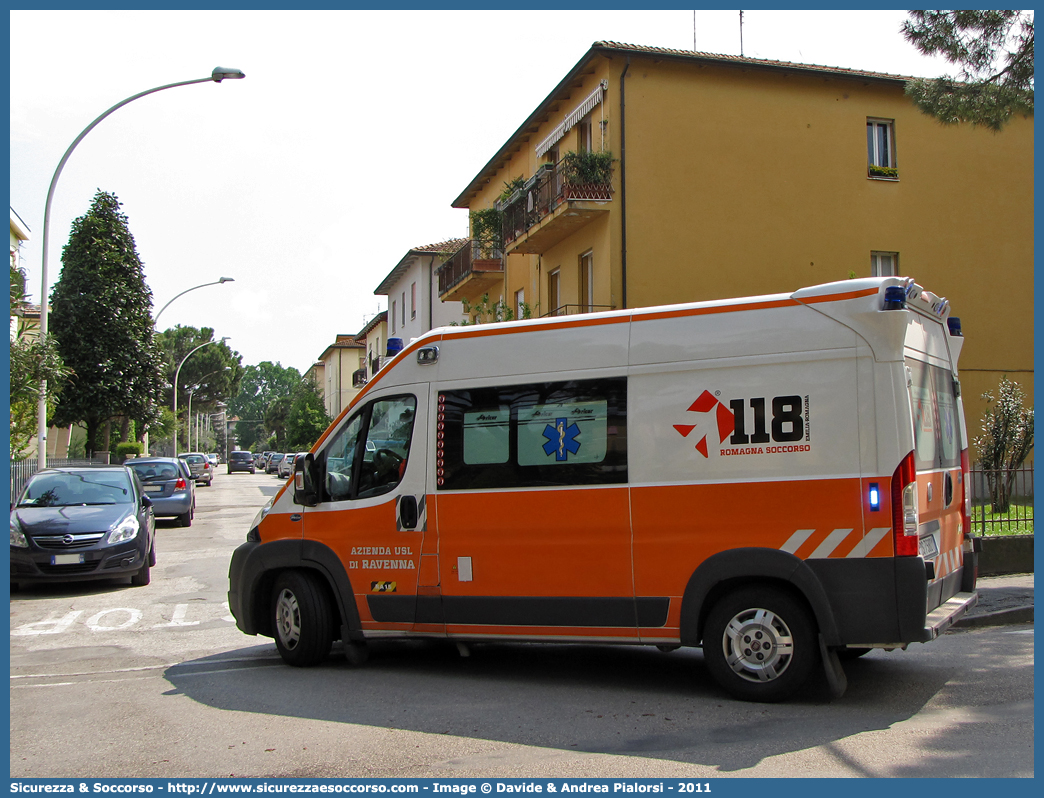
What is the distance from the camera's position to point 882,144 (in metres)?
22.2

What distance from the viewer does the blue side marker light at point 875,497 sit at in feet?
18.2

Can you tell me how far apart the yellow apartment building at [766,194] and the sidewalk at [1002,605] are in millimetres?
10021

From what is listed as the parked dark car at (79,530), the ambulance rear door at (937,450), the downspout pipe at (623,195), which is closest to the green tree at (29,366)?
the parked dark car at (79,530)

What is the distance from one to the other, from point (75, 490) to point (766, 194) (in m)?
15.2

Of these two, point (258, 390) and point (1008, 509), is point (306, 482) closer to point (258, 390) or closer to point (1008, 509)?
point (1008, 509)

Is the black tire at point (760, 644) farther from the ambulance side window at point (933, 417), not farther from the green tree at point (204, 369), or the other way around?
the green tree at point (204, 369)

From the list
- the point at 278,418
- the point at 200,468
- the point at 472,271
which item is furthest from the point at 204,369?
the point at 472,271

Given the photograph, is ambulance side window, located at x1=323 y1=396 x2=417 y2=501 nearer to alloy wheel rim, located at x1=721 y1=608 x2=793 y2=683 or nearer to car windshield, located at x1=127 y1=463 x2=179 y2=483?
alloy wheel rim, located at x1=721 y1=608 x2=793 y2=683

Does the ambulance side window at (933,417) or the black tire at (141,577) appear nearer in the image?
the ambulance side window at (933,417)

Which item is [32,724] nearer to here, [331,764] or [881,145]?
[331,764]
